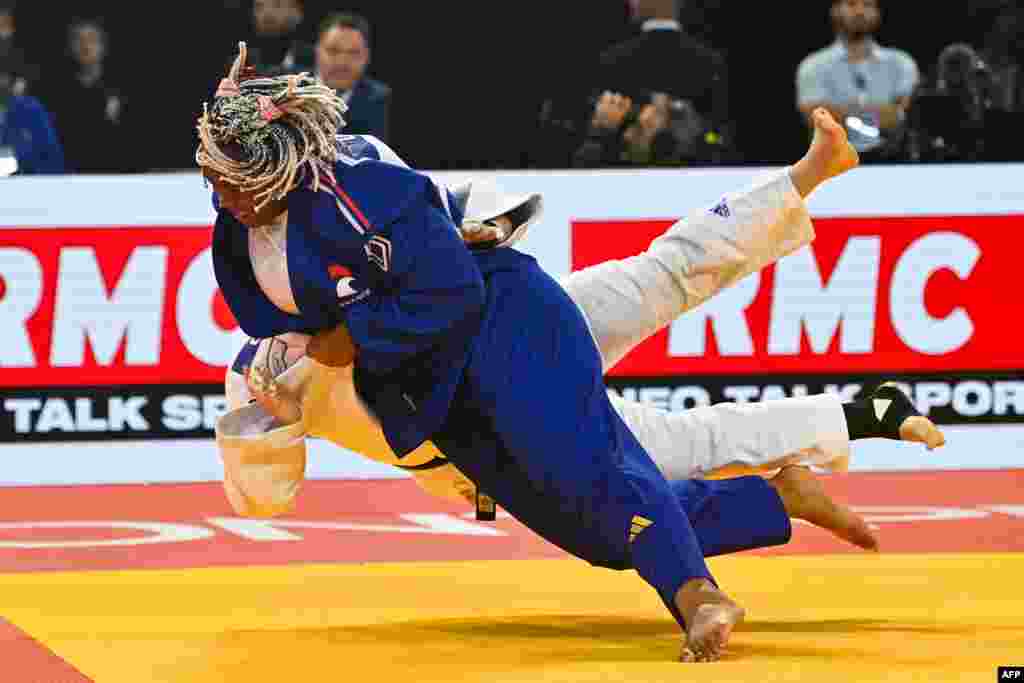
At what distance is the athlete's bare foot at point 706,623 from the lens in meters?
4.09

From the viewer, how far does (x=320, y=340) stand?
449 cm

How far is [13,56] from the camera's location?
11.1 meters

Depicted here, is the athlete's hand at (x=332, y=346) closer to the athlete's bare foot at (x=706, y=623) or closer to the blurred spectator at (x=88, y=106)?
the athlete's bare foot at (x=706, y=623)

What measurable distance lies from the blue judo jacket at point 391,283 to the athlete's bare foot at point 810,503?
963 millimetres

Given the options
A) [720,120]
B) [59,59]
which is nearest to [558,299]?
[720,120]

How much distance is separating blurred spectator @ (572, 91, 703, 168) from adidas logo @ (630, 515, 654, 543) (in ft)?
15.4

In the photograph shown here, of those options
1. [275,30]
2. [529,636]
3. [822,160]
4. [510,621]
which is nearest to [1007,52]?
[275,30]

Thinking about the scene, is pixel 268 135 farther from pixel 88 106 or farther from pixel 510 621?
pixel 88 106

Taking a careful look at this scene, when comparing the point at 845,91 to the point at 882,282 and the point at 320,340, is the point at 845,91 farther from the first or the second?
the point at 320,340

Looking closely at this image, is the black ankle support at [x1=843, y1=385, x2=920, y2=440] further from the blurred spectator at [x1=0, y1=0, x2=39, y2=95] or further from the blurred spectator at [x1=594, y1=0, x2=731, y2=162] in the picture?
the blurred spectator at [x1=0, y1=0, x2=39, y2=95]

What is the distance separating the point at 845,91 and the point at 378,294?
609 centimetres

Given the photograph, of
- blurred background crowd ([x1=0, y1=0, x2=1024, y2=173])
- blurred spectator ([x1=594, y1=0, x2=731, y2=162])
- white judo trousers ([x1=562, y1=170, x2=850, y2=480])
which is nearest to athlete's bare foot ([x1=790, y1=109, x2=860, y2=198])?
white judo trousers ([x1=562, y1=170, x2=850, y2=480])

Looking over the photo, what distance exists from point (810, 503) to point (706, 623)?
0.91m

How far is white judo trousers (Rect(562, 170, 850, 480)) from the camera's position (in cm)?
481
